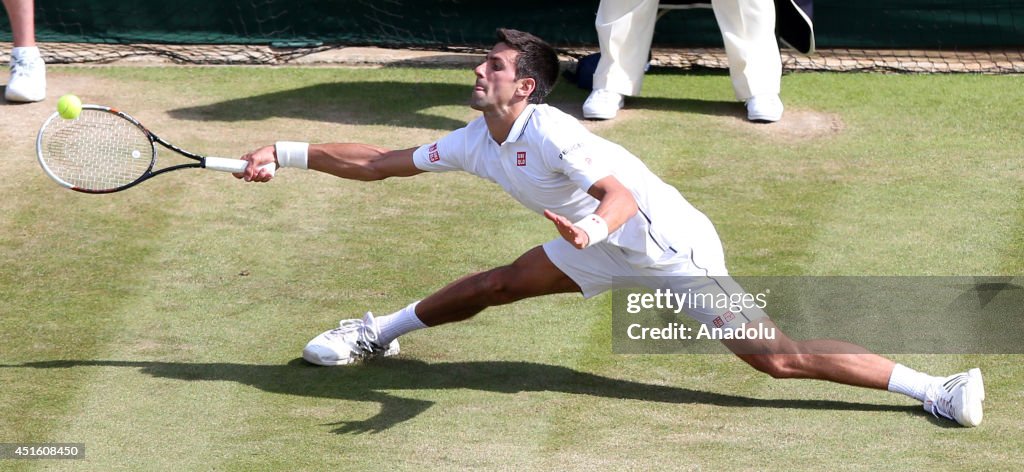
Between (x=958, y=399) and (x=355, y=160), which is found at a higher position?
(x=355, y=160)

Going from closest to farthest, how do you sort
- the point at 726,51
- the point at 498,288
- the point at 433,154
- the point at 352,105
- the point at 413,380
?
the point at 433,154, the point at 498,288, the point at 413,380, the point at 726,51, the point at 352,105

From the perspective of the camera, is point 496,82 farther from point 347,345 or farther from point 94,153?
point 94,153

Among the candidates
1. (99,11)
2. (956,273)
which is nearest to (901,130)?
(956,273)

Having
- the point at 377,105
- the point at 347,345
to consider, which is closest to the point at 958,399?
the point at 347,345

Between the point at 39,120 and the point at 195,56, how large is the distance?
1897mm

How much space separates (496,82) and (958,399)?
2185 mm

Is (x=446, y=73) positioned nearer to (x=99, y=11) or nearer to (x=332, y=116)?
(x=332, y=116)

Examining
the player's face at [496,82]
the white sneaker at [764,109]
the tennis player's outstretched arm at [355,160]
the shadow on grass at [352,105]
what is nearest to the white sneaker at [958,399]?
the player's face at [496,82]

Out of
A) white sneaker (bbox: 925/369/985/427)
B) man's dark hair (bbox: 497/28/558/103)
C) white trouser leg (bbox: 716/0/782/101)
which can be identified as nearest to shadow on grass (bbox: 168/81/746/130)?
white trouser leg (bbox: 716/0/782/101)

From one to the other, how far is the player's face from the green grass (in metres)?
1.24

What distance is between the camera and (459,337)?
6.42 meters

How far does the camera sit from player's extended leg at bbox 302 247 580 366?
231 inches

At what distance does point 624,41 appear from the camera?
30.3 feet

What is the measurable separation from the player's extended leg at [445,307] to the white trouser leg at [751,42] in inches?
146
